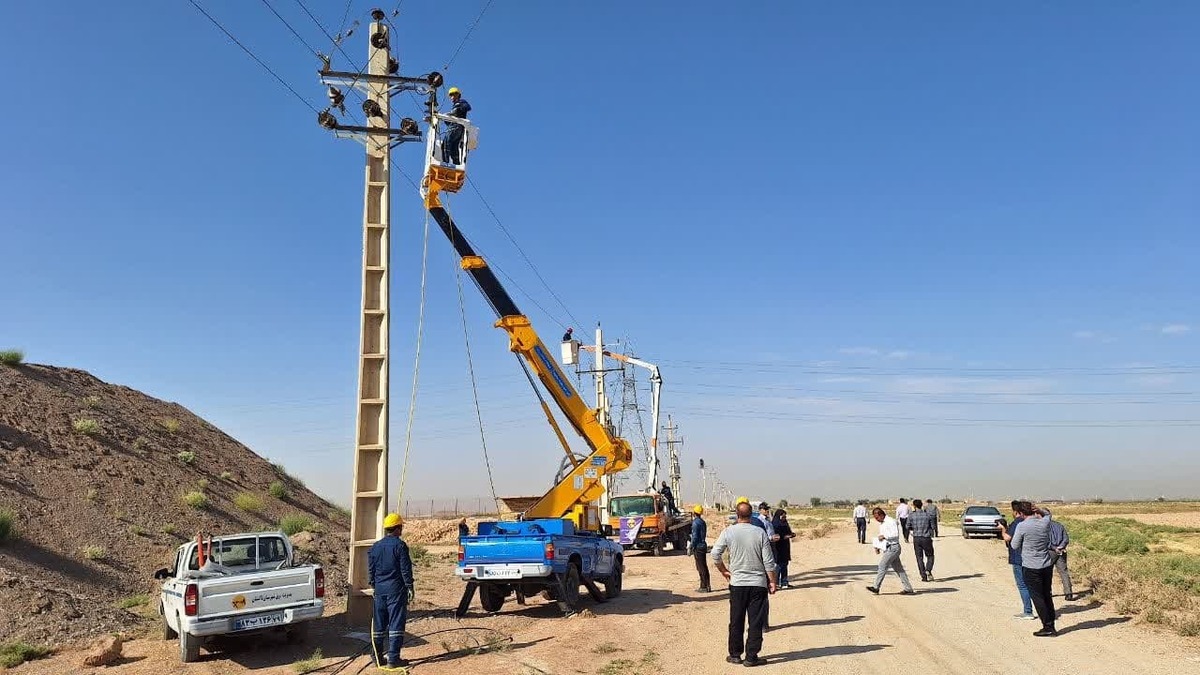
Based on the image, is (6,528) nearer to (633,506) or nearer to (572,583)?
(572,583)

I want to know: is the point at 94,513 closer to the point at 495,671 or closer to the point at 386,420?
the point at 386,420

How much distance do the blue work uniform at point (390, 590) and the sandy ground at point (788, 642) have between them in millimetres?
489

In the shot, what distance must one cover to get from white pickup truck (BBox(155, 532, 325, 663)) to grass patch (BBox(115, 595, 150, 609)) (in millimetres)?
4770

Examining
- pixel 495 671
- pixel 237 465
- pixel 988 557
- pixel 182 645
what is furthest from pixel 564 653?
pixel 237 465

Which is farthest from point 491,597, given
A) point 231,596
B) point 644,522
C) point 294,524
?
point 644,522

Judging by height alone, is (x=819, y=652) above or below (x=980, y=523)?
above

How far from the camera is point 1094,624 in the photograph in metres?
11.7

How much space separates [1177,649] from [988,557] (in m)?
16.2

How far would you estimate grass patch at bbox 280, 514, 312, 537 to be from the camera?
25.6m

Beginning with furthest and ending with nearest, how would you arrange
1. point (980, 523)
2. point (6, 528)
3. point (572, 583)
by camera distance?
point (980, 523)
point (6, 528)
point (572, 583)

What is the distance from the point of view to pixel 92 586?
658 inches

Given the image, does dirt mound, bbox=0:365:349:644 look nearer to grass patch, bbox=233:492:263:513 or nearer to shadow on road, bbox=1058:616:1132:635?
grass patch, bbox=233:492:263:513

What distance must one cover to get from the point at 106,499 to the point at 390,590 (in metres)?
15.8

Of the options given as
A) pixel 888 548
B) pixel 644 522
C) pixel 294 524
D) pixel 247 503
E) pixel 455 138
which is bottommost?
pixel 644 522
